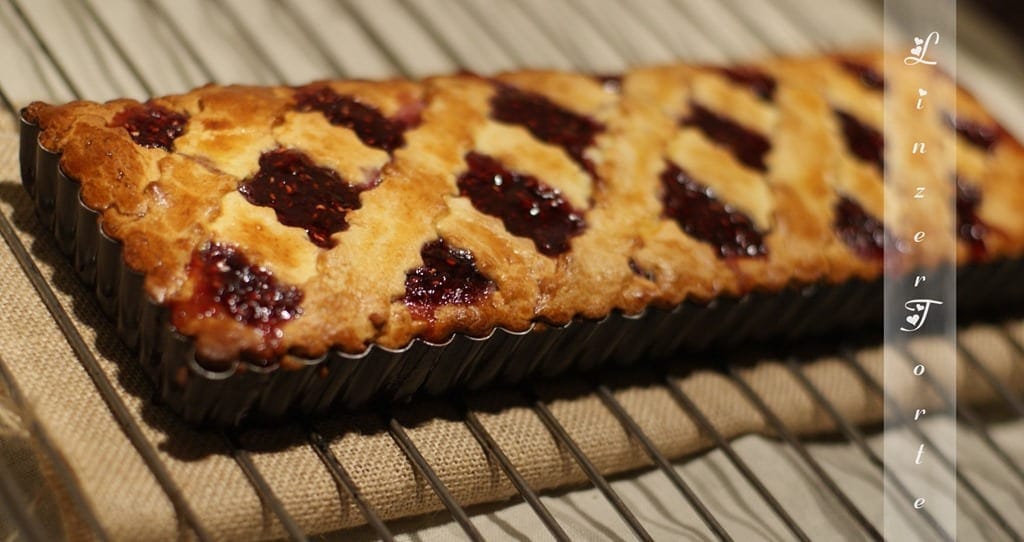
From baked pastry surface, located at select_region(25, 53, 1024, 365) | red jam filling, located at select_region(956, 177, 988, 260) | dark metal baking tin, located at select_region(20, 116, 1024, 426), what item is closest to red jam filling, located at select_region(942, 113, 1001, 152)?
baked pastry surface, located at select_region(25, 53, 1024, 365)

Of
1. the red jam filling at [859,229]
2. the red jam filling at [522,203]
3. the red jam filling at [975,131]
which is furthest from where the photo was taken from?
the red jam filling at [975,131]

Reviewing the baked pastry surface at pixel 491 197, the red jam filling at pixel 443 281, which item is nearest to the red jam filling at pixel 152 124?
the baked pastry surface at pixel 491 197

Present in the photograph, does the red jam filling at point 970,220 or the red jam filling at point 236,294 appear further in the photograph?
the red jam filling at point 970,220

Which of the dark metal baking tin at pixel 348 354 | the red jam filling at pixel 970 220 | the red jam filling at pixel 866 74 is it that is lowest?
the dark metal baking tin at pixel 348 354

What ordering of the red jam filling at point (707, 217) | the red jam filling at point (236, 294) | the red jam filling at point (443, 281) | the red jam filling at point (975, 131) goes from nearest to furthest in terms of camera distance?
the red jam filling at point (236, 294) → the red jam filling at point (443, 281) → the red jam filling at point (707, 217) → the red jam filling at point (975, 131)

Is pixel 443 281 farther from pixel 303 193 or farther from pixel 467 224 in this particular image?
pixel 303 193

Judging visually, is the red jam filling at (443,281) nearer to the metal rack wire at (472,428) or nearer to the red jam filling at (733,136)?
the metal rack wire at (472,428)

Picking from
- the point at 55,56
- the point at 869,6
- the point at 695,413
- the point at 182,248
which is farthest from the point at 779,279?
the point at 869,6

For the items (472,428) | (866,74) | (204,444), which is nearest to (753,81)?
(866,74)
